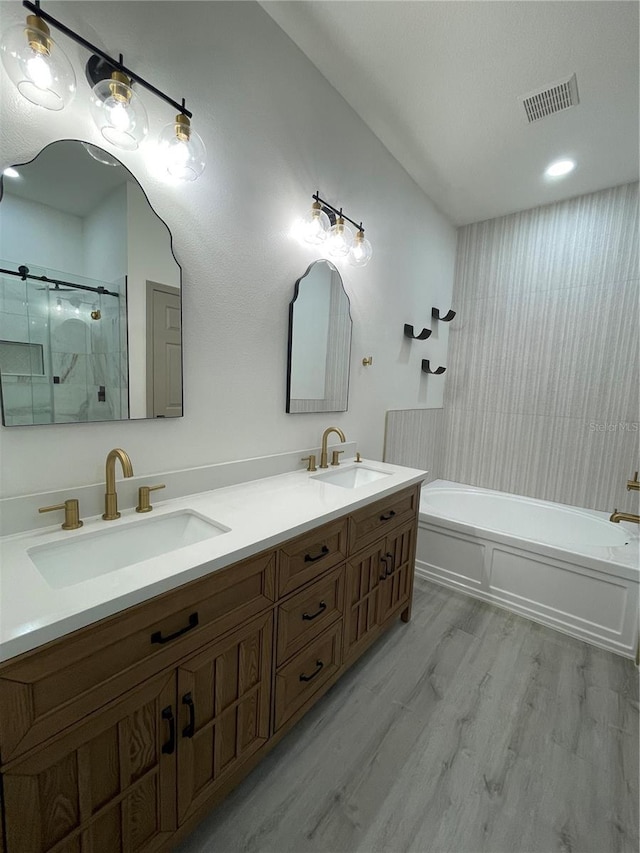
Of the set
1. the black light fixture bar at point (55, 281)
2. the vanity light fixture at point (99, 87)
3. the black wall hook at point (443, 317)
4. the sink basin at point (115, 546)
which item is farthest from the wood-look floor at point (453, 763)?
the black wall hook at point (443, 317)

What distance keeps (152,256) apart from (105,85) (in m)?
0.44

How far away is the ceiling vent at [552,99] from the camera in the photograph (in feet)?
5.90

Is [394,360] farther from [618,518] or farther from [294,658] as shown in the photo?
[294,658]

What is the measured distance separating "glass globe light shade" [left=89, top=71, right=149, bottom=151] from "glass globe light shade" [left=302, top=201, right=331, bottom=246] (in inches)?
32.7

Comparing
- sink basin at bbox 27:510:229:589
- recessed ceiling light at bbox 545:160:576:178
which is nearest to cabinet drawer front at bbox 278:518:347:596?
sink basin at bbox 27:510:229:589

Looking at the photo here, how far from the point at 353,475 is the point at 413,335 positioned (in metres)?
1.34

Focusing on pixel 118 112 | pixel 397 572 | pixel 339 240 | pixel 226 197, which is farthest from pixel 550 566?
pixel 118 112

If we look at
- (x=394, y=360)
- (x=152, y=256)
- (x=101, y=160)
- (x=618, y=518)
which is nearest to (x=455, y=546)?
(x=618, y=518)

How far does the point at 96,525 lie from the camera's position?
1096mm

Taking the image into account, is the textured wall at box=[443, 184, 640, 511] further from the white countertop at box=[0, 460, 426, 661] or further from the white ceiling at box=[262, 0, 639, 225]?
the white countertop at box=[0, 460, 426, 661]

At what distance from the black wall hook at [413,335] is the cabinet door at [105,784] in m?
2.52

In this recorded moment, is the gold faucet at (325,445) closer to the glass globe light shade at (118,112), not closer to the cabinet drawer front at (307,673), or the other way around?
the cabinet drawer front at (307,673)

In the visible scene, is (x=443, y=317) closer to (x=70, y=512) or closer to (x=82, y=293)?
(x=82, y=293)

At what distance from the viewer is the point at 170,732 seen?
0.88 metres
